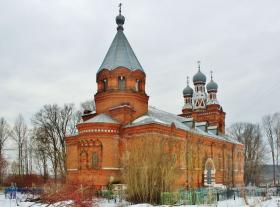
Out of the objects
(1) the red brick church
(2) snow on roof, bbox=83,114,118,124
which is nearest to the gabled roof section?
(1) the red brick church

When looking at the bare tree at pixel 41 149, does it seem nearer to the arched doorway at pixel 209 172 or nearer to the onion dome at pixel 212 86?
the arched doorway at pixel 209 172

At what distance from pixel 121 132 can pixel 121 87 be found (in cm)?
420

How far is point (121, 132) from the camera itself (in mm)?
27469

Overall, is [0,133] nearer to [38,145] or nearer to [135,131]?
[38,145]

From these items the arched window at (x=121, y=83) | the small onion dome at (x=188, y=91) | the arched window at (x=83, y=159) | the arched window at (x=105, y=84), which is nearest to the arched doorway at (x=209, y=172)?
the arched window at (x=121, y=83)

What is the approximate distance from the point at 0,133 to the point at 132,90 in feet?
70.0

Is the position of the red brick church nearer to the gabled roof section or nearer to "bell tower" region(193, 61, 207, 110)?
the gabled roof section

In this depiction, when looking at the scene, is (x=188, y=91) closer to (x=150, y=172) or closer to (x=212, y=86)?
(x=212, y=86)

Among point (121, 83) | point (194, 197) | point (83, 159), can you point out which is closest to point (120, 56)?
point (121, 83)

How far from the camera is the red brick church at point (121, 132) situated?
26.4 meters

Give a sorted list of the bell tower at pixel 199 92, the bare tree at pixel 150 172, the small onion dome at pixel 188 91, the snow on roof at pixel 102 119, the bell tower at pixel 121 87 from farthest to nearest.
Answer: the small onion dome at pixel 188 91, the bell tower at pixel 199 92, the bell tower at pixel 121 87, the snow on roof at pixel 102 119, the bare tree at pixel 150 172

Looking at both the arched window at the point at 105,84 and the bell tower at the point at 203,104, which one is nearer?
the arched window at the point at 105,84

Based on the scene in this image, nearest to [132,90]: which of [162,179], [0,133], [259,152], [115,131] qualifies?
[115,131]

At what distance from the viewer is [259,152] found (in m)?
47.5
